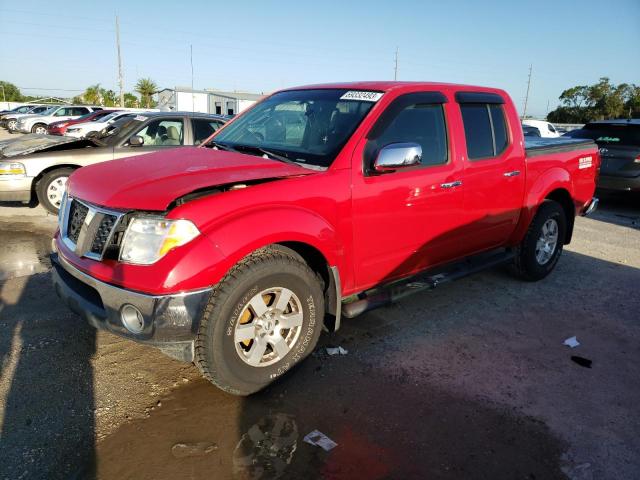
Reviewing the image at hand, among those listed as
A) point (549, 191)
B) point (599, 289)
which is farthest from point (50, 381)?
point (599, 289)

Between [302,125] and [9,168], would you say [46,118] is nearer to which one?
[9,168]

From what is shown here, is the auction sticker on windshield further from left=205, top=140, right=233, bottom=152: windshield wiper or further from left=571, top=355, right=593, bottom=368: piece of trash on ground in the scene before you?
left=571, top=355, right=593, bottom=368: piece of trash on ground

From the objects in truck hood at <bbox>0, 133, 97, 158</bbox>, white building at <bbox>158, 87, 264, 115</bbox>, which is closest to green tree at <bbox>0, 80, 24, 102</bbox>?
white building at <bbox>158, 87, 264, 115</bbox>

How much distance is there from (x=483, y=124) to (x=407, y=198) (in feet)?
4.35

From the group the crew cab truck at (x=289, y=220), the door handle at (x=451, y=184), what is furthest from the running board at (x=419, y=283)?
the door handle at (x=451, y=184)

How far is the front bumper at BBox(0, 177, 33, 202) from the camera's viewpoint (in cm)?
678

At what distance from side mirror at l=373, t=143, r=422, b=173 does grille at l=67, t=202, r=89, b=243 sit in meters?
1.86

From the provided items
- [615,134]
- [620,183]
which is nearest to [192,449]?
[620,183]

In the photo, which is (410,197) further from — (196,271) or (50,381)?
(50,381)

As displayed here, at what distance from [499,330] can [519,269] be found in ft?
4.20

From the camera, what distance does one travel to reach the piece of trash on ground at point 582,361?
138 inches

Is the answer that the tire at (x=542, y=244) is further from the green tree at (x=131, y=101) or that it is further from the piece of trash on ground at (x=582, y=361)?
the green tree at (x=131, y=101)

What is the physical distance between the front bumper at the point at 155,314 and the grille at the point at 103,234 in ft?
0.54

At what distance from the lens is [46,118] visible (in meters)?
24.7
